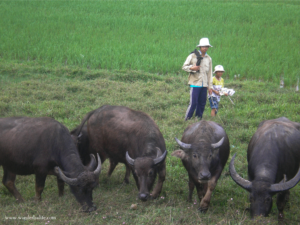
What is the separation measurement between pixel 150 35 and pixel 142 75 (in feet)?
17.1

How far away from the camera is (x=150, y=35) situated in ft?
48.7

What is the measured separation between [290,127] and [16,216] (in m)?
3.80

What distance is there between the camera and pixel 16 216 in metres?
3.73

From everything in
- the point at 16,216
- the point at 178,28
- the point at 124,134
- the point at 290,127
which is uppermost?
the point at 178,28

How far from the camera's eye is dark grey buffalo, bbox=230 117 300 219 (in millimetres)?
3564

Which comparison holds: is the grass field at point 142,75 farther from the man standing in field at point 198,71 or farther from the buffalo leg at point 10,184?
the man standing in field at point 198,71

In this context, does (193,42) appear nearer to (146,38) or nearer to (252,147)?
(146,38)

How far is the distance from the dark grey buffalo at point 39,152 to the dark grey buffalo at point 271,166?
77.0 inches

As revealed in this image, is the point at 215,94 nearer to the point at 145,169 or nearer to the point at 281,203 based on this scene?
the point at 281,203

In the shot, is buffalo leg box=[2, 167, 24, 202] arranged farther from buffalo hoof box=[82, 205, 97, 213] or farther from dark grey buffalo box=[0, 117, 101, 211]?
buffalo hoof box=[82, 205, 97, 213]

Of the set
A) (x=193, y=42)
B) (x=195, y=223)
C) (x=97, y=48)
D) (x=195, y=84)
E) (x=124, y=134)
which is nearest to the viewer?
(x=195, y=223)

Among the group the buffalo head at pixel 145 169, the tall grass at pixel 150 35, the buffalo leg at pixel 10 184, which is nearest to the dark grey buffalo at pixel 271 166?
the buffalo head at pixel 145 169

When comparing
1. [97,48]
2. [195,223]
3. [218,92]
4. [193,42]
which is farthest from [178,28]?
[195,223]

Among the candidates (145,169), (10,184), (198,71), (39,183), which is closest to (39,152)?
(39,183)
